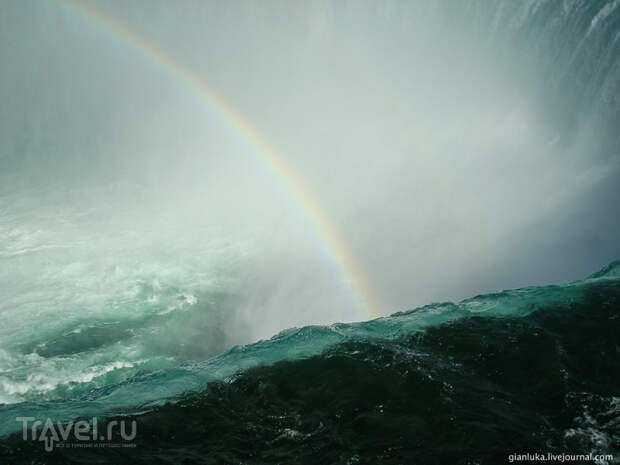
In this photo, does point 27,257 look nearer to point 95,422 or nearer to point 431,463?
point 95,422

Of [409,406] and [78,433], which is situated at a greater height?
[78,433]

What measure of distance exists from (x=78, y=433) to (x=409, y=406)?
5804 millimetres

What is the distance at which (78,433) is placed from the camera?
241 inches

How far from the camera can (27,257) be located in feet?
77.3

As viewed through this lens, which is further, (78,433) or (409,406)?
(409,406)

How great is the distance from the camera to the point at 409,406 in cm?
640

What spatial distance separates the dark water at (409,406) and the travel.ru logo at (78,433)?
0.43 feet

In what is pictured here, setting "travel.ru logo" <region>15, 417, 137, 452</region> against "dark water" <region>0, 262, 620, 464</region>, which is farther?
"travel.ru logo" <region>15, 417, 137, 452</region>

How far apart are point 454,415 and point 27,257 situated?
1084 inches

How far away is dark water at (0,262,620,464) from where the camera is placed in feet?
17.6

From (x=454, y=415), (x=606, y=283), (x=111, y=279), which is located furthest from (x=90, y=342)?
(x=606, y=283)

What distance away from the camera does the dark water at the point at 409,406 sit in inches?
212

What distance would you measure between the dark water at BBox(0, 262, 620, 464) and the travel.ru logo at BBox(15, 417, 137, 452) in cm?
13

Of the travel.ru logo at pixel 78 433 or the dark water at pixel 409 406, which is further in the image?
the travel.ru logo at pixel 78 433
